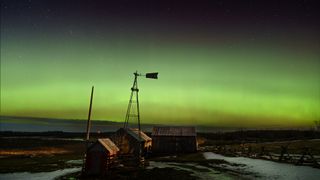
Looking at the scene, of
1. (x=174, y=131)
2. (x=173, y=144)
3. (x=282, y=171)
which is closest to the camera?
(x=282, y=171)

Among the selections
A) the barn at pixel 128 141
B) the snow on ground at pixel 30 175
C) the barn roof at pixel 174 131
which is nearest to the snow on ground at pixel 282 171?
the barn at pixel 128 141

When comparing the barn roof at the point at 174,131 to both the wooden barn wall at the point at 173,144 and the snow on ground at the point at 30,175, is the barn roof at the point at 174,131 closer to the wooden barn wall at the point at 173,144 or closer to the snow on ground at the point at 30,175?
the wooden barn wall at the point at 173,144

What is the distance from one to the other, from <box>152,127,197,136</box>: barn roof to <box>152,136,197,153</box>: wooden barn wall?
0.60 m

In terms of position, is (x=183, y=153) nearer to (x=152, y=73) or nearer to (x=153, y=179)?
(x=152, y=73)

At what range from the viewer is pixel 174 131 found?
56.8 meters

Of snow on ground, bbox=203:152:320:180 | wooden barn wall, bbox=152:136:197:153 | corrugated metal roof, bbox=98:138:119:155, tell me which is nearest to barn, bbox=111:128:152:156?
wooden barn wall, bbox=152:136:197:153

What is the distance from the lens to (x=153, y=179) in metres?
27.3

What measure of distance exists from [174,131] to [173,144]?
2.69m

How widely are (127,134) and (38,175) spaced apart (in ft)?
51.4

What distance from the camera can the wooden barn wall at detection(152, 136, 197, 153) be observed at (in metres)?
54.8

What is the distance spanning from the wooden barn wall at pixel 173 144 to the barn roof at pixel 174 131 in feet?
1.98

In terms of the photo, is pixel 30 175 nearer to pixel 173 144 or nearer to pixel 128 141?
pixel 128 141

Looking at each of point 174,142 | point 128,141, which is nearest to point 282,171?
point 128,141

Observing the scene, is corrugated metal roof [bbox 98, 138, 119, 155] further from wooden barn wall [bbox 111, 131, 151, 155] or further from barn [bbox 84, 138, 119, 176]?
wooden barn wall [bbox 111, 131, 151, 155]
